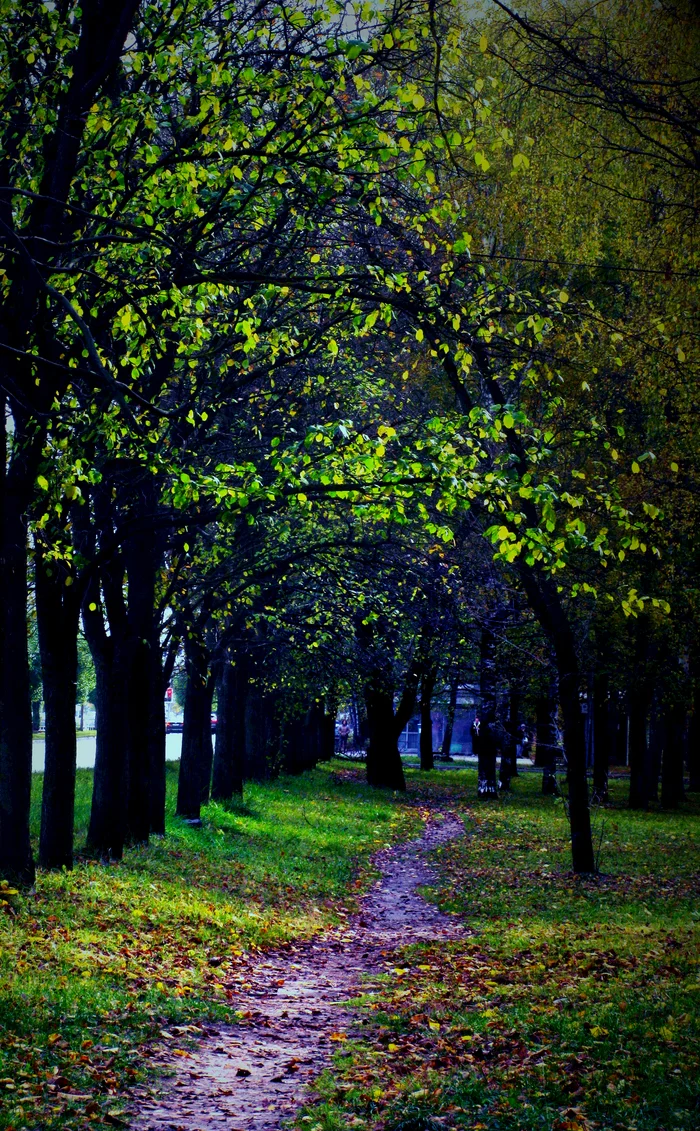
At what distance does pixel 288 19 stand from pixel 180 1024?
9.08 metres

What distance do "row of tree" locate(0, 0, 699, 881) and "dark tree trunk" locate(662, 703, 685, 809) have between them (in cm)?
1321

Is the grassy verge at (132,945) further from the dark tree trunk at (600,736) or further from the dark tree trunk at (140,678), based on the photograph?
the dark tree trunk at (600,736)

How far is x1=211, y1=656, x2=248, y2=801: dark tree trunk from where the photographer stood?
27281 mm

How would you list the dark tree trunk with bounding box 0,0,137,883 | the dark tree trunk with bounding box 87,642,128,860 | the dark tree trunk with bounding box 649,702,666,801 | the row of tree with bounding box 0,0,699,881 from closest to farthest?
the row of tree with bounding box 0,0,699,881, the dark tree trunk with bounding box 0,0,137,883, the dark tree trunk with bounding box 87,642,128,860, the dark tree trunk with bounding box 649,702,666,801

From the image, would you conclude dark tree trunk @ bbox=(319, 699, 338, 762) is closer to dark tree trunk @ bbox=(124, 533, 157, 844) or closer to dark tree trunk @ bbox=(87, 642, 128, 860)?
dark tree trunk @ bbox=(124, 533, 157, 844)

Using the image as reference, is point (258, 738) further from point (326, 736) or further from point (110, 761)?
point (326, 736)

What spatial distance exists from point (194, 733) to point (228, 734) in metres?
3.68

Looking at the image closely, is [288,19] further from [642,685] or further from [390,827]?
[642,685]

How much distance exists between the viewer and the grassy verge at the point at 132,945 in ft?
23.9

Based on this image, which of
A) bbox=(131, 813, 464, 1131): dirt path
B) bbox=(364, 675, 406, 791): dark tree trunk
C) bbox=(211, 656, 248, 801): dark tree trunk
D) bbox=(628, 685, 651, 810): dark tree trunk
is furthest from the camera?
bbox=(364, 675, 406, 791): dark tree trunk

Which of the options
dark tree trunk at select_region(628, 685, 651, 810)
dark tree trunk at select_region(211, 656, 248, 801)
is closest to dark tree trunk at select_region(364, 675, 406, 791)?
dark tree trunk at select_region(628, 685, 651, 810)

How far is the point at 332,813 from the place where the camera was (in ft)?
98.9

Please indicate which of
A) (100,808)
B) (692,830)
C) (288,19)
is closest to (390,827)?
(692,830)

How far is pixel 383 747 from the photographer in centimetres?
4112
